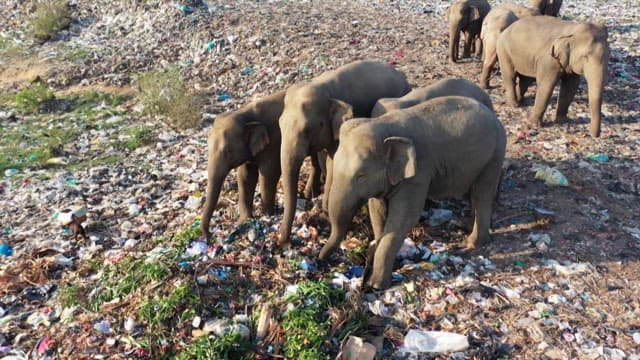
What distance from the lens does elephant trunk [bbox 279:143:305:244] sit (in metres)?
4.86

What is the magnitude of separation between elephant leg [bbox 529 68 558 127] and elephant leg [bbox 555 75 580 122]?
300mm

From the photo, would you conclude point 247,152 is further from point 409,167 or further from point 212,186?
point 409,167

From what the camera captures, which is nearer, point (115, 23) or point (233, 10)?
point (233, 10)

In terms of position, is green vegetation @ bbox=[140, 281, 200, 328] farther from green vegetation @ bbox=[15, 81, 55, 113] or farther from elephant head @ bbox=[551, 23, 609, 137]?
green vegetation @ bbox=[15, 81, 55, 113]

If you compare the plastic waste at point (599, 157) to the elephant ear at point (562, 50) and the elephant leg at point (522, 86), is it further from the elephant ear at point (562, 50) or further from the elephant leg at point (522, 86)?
the elephant leg at point (522, 86)

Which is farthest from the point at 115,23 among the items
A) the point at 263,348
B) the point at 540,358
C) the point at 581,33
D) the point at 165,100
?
the point at 540,358

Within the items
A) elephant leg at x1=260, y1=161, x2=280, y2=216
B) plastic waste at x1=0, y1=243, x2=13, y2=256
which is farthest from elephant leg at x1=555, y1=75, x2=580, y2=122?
plastic waste at x1=0, y1=243, x2=13, y2=256

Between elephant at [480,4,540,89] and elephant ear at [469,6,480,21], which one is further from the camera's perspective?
elephant ear at [469,6,480,21]

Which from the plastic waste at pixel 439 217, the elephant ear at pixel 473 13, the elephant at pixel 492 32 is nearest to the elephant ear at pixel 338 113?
the plastic waste at pixel 439 217

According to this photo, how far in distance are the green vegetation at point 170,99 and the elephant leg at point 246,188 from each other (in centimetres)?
320

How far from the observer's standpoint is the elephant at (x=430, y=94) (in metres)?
5.10

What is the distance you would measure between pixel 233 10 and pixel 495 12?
588 cm

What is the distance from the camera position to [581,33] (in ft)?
22.6

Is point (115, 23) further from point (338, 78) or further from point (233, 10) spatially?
point (338, 78)
